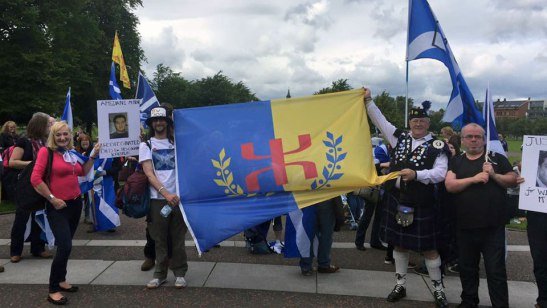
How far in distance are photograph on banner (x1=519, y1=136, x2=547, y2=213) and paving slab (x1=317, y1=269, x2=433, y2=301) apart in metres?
1.41

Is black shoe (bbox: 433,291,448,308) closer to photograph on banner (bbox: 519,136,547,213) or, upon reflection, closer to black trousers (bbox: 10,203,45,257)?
photograph on banner (bbox: 519,136,547,213)

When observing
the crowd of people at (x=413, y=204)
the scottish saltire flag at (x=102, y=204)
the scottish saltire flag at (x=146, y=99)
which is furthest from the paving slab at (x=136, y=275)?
the scottish saltire flag at (x=146, y=99)

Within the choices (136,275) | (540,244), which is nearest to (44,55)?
(136,275)

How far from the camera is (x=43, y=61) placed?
20328 millimetres

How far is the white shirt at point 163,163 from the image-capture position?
4555 millimetres

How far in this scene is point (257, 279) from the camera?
4910 millimetres

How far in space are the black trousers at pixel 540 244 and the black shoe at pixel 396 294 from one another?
1271 millimetres

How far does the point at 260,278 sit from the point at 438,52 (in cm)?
338

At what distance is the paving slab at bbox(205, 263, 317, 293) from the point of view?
15.3 feet

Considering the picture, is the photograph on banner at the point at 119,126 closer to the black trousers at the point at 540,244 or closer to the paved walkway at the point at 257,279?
the paved walkway at the point at 257,279

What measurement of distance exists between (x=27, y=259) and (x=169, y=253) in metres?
2.29

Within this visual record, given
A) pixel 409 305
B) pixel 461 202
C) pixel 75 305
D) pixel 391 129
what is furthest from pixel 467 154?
pixel 75 305

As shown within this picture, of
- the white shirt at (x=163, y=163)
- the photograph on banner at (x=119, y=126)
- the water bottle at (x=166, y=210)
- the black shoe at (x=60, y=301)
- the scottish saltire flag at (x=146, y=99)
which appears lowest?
the black shoe at (x=60, y=301)

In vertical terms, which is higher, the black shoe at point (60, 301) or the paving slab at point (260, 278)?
the black shoe at point (60, 301)
